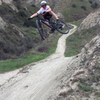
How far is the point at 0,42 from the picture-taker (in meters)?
24.6

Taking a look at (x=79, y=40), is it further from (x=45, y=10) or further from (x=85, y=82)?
(x=85, y=82)

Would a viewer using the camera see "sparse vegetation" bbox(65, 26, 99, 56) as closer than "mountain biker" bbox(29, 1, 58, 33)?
No

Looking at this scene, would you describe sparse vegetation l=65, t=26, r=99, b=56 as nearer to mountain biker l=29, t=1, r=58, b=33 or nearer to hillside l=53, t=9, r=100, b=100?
mountain biker l=29, t=1, r=58, b=33

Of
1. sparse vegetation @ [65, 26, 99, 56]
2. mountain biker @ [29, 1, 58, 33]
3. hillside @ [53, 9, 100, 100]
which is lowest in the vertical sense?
sparse vegetation @ [65, 26, 99, 56]

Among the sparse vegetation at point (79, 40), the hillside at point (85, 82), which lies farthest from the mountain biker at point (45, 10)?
the sparse vegetation at point (79, 40)

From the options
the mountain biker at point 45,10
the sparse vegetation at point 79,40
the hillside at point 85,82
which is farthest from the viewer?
the sparse vegetation at point 79,40

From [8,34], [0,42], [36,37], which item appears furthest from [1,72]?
[36,37]

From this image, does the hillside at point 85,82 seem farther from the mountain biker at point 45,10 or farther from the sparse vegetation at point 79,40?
the sparse vegetation at point 79,40

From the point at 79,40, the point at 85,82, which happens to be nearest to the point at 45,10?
the point at 85,82

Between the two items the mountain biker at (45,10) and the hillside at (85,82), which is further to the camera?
the mountain biker at (45,10)

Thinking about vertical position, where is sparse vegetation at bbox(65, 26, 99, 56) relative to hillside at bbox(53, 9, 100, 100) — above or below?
below

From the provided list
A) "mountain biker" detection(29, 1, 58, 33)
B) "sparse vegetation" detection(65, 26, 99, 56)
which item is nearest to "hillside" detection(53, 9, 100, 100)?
"mountain biker" detection(29, 1, 58, 33)

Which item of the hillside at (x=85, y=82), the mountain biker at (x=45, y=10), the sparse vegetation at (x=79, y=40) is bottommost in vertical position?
the sparse vegetation at (x=79, y=40)

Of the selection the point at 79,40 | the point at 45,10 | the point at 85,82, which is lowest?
the point at 79,40
